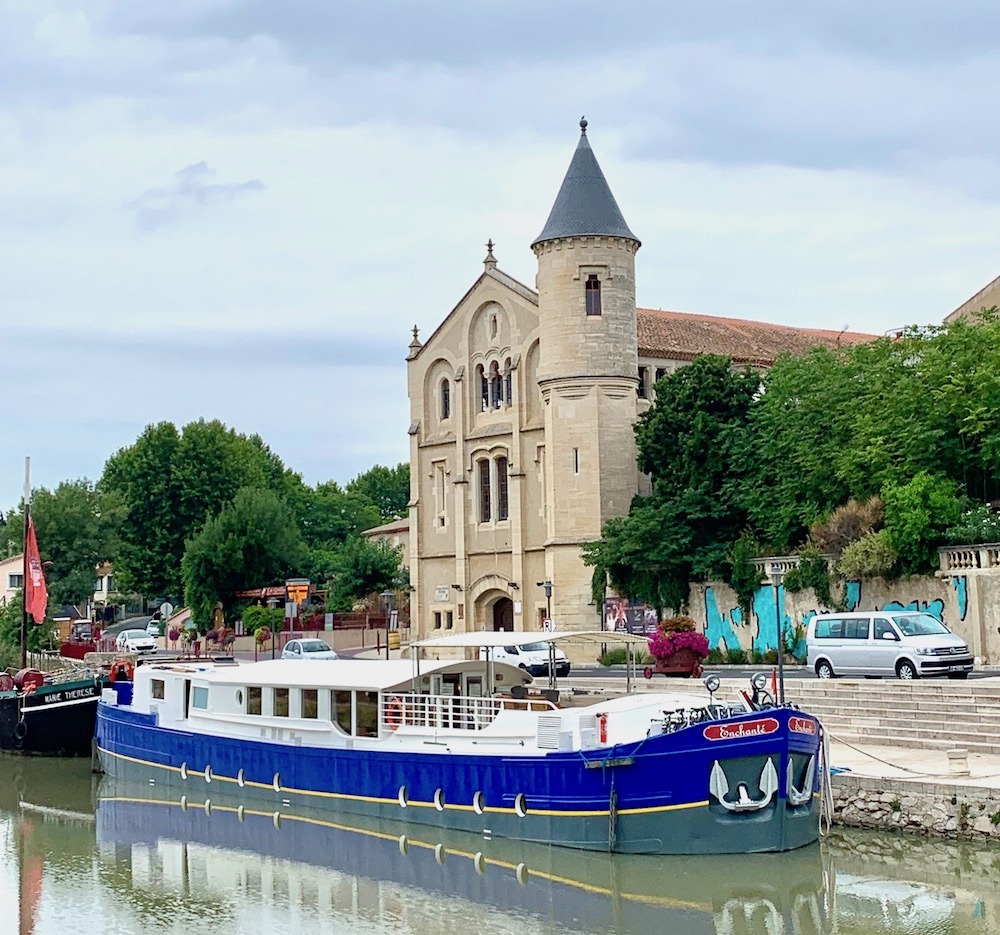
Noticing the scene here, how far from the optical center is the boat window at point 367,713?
24750 millimetres

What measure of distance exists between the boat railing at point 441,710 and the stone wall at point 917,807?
4.89 meters

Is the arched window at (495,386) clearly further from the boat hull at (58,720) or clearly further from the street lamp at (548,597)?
the boat hull at (58,720)

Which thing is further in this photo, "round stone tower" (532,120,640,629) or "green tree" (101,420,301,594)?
"green tree" (101,420,301,594)

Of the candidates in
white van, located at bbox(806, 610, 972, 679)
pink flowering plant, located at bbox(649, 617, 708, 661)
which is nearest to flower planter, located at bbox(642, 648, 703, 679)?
pink flowering plant, located at bbox(649, 617, 708, 661)

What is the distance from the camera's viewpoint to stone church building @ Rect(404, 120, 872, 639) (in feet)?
156

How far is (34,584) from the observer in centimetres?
4406

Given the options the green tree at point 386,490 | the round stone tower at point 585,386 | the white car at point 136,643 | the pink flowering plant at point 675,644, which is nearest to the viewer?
the pink flowering plant at point 675,644

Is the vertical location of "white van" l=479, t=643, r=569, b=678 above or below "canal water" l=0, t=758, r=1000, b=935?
above

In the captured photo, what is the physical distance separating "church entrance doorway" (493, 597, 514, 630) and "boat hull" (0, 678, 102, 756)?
18.4m

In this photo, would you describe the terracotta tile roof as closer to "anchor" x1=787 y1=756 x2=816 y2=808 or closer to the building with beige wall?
the building with beige wall

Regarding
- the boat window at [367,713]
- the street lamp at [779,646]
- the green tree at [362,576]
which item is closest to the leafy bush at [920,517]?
the street lamp at [779,646]

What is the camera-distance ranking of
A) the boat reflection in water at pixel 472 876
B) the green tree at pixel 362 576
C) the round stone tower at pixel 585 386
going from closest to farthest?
the boat reflection in water at pixel 472 876, the round stone tower at pixel 585 386, the green tree at pixel 362 576

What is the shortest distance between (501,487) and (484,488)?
1.00 meters

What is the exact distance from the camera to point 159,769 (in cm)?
3023
